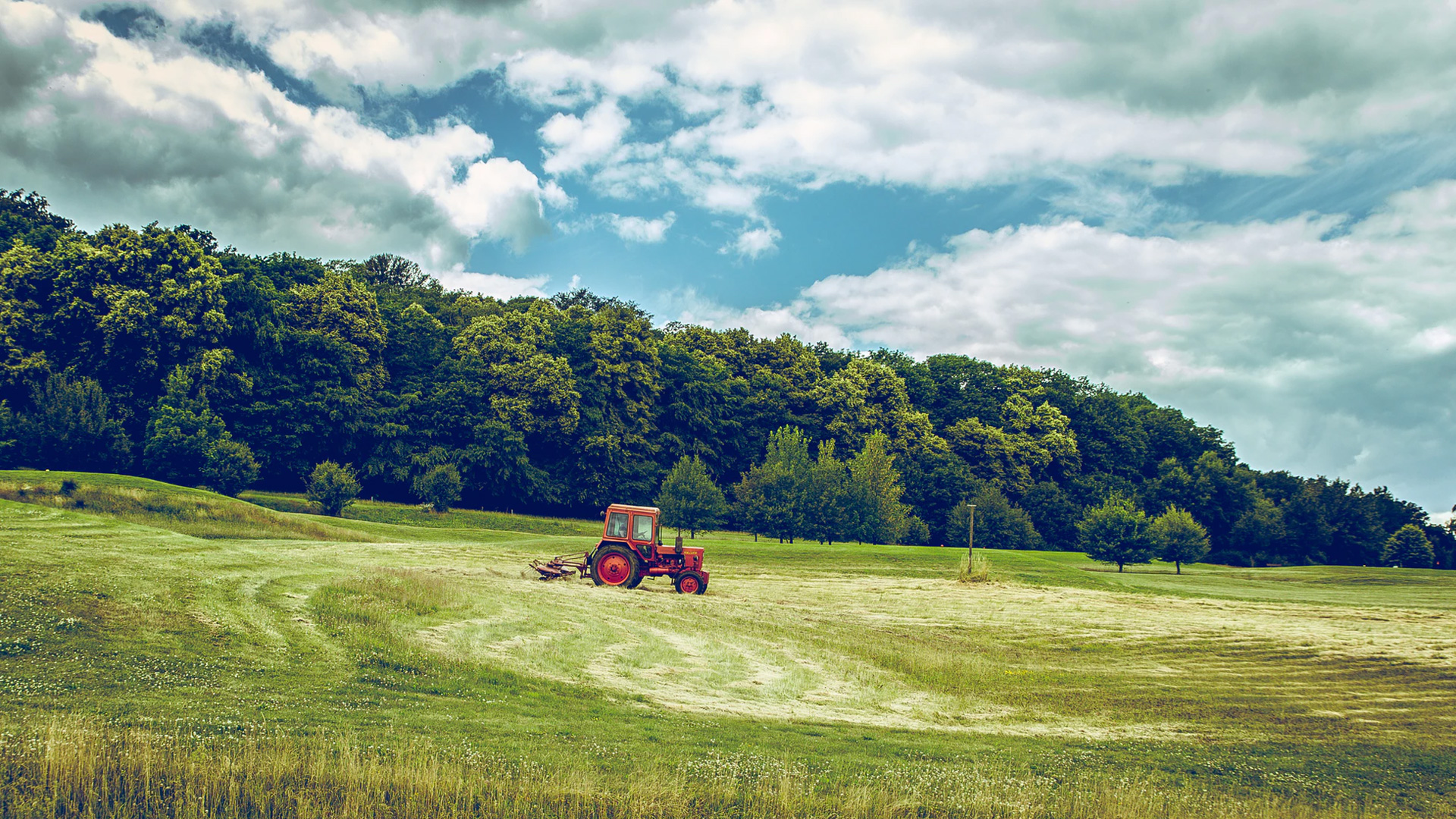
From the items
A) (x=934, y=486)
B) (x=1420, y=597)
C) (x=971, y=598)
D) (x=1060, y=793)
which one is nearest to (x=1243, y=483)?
(x=934, y=486)

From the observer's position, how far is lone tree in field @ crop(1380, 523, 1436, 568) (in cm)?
8088

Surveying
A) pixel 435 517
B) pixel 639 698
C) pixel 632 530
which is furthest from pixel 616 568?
pixel 435 517

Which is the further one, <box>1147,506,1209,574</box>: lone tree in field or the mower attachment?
<box>1147,506,1209,574</box>: lone tree in field

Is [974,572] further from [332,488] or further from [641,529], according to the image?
[332,488]

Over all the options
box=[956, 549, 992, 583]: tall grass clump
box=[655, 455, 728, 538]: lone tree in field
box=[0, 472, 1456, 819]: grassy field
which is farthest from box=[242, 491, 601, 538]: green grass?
box=[956, 549, 992, 583]: tall grass clump

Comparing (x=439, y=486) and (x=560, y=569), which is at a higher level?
(x=439, y=486)

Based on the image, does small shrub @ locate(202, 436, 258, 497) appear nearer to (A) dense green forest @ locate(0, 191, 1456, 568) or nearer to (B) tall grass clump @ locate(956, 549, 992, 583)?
(A) dense green forest @ locate(0, 191, 1456, 568)

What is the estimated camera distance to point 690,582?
29.9m

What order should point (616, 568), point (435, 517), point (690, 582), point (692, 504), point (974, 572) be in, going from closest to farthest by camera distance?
point (616, 568)
point (690, 582)
point (974, 572)
point (692, 504)
point (435, 517)

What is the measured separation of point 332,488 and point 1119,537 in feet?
177

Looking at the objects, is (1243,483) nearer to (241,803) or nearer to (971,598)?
(971,598)

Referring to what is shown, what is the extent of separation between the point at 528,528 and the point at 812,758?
57.3 metres

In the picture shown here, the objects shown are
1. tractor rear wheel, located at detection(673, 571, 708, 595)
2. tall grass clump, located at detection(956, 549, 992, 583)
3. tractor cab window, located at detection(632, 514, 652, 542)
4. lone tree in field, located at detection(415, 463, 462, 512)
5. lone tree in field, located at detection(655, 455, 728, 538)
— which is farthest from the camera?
lone tree in field, located at detection(415, 463, 462, 512)

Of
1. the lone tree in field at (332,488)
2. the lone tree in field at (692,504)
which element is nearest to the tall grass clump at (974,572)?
the lone tree in field at (692,504)
